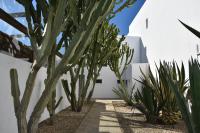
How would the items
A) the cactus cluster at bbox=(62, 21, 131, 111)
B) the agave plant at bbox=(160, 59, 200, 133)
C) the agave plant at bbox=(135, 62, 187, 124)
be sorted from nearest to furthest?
the agave plant at bbox=(160, 59, 200, 133) < the agave plant at bbox=(135, 62, 187, 124) < the cactus cluster at bbox=(62, 21, 131, 111)

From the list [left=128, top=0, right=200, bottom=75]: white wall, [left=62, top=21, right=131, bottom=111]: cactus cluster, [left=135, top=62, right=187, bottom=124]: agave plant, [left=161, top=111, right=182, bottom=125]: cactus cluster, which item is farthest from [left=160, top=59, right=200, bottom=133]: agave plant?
[left=62, top=21, right=131, bottom=111]: cactus cluster

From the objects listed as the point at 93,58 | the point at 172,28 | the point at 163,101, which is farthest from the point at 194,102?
the point at 172,28

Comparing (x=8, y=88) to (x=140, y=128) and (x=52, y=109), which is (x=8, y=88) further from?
(x=140, y=128)

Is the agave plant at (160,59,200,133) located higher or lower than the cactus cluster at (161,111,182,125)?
higher

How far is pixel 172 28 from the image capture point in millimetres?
10453

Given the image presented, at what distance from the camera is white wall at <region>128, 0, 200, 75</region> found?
8086mm

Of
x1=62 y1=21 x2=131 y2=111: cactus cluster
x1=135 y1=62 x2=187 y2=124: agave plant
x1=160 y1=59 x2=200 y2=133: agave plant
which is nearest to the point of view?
x1=160 y1=59 x2=200 y2=133: agave plant

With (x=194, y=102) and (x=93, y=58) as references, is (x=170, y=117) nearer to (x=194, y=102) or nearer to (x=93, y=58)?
(x=93, y=58)

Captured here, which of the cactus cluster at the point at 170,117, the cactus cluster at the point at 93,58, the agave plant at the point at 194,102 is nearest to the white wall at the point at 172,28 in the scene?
the cactus cluster at the point at 93,58

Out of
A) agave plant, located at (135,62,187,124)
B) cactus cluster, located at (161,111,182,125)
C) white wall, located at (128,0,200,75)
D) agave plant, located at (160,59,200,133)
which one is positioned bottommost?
cactus cluster, located at (161,111,182,125)

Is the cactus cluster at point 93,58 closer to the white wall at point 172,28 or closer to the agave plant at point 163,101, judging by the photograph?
the white wall at point 172,28

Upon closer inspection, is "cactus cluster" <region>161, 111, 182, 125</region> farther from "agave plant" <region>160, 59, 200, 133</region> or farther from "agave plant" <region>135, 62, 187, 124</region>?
"agave plant" <region>160, 59, 200, 133</region>

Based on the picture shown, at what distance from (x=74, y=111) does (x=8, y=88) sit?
4.87 m

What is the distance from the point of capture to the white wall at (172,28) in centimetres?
809
